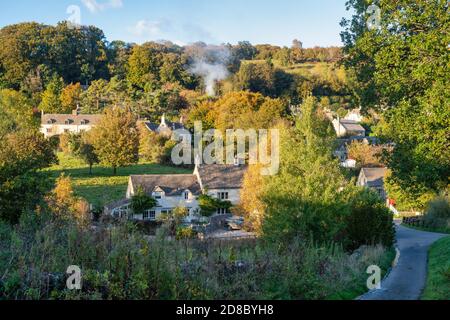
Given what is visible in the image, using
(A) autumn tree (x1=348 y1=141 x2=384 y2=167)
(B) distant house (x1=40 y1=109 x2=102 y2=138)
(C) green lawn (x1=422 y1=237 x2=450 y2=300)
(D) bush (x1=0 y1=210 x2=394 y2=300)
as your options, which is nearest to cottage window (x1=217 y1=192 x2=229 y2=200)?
(A) autumn tree (x1=348 y1=141 x2=384 y2=167)

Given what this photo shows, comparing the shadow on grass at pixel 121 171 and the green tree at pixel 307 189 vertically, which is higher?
the green tree at pixel 307 189

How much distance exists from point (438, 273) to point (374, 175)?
3599cm

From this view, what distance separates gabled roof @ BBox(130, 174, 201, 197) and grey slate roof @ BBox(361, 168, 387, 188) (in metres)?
17.7

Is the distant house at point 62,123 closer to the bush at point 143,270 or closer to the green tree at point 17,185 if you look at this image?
the green tree at point 17,185

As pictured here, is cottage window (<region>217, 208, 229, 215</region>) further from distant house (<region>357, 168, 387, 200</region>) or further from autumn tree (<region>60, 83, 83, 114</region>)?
autumn tree (<region>60, 83, 83, 114</region>)

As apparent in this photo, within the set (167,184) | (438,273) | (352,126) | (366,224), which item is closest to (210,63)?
(352,126)

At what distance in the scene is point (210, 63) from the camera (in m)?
97.6

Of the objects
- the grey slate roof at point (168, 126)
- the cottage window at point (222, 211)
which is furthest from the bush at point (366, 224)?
the grey slate roof at point (168, 126)

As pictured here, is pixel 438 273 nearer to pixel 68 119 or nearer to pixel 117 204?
pixel 117 204

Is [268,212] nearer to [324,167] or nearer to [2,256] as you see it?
[324,167]

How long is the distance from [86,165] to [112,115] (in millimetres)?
6046

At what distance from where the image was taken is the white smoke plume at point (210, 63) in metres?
87.5

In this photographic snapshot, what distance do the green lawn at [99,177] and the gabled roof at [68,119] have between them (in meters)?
12.8

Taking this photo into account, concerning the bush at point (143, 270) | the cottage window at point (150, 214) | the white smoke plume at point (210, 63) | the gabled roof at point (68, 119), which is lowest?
the cottage window at point (150, 214)
